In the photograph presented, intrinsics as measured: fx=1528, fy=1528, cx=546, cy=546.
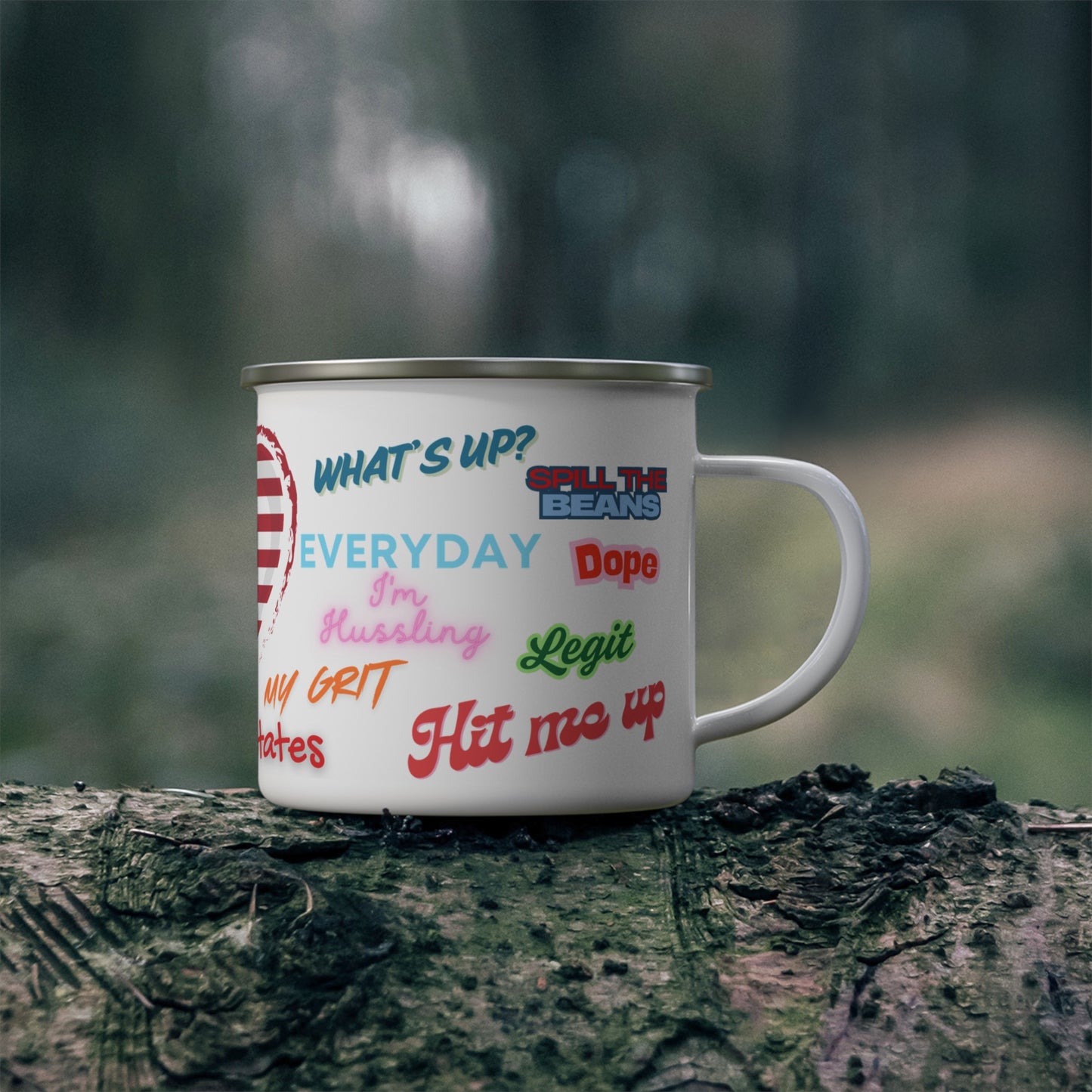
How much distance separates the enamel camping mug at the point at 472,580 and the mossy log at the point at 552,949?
0.22ft

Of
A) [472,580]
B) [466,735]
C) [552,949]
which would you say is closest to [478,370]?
[472,580]

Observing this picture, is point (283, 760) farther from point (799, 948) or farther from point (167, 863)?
point (799, 948)

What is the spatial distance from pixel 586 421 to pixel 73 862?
0.49 m

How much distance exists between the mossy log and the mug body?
0.22ft

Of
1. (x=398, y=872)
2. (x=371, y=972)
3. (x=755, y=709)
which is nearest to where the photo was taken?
(x=371, y=972)

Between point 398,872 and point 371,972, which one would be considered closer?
point 371,972

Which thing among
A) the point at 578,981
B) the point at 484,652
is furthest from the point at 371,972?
the point at 484,652

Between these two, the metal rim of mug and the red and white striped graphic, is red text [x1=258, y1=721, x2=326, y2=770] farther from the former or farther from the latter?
the metal rim of mug

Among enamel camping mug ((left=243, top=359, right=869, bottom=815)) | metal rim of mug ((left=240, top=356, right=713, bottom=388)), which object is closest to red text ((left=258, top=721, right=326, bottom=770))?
enamel camping mug ((left=243, top=359, right=869, bottom=815))

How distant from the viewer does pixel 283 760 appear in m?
1.17

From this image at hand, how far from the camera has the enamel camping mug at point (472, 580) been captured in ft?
3.58

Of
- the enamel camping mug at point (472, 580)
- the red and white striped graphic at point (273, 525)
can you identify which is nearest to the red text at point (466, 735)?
the enamel camping mug at point (472, 580)

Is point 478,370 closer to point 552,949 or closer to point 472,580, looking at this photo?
point 472,580

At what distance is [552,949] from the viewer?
0.99 m
